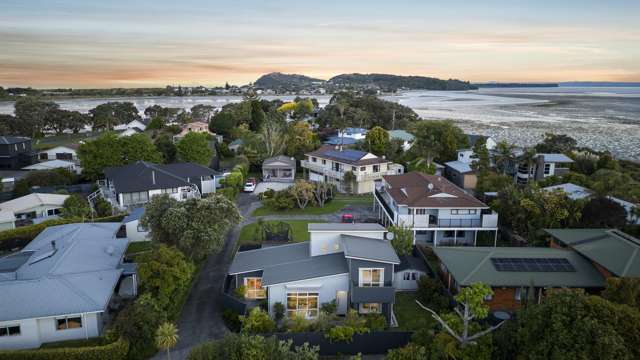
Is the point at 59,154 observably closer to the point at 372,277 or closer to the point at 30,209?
the point at 30,209

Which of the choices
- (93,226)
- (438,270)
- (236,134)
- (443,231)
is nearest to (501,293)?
(438,270)

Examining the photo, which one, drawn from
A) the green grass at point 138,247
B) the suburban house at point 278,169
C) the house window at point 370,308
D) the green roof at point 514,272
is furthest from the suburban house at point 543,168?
the green grass at point 138,247

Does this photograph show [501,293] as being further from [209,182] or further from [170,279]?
[209,182]

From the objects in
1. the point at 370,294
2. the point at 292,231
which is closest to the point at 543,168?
the point at 292,231

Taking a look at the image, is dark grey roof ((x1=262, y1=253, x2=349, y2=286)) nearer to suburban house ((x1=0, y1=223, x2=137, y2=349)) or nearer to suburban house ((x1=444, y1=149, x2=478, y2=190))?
suburban house ((x1=0, y1=223, x2=137, y2=349))

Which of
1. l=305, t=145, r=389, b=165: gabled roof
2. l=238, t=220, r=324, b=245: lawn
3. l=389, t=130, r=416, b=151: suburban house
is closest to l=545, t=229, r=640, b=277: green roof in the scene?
l=238, t=220, r=324, b=245: lawn

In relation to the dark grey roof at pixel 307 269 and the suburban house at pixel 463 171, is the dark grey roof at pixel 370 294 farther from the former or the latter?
the suburban house at pixel 463 171
